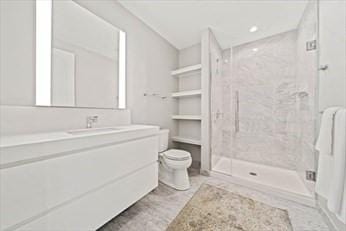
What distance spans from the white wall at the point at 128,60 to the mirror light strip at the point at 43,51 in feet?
0.13

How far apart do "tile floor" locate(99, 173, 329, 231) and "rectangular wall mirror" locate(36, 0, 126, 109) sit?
1.17 m

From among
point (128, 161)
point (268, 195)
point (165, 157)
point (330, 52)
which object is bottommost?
point (268, 195)

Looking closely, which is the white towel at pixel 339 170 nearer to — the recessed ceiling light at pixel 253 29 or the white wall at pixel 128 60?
the recessed ceiling light at pixel 253 29

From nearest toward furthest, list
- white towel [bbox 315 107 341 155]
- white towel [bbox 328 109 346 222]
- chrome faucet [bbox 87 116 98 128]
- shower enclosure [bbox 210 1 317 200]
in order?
white towel [bbox 328 109 346 222], white towel [bbox 315 107 341 155], chrome faucet [bbox 87 116 98 128], shower enclosure [bbox 210 1 317 200]

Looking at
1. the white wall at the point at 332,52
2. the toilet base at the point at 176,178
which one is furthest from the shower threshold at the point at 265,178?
the white wall at the point at 332,52

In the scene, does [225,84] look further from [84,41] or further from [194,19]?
[84,41]

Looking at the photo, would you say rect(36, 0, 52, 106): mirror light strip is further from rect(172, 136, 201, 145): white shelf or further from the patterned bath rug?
rect(172, 136, 201, 145): white shelf

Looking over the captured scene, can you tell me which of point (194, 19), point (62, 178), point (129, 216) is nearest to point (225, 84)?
point (194, 19)

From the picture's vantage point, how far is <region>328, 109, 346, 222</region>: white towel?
0.91m

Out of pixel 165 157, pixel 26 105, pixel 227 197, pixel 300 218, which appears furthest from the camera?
pixel 165 157

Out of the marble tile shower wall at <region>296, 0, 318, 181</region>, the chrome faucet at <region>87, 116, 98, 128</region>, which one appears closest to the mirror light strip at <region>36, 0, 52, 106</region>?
the chrome faucet at <region>87, 116, 98, 128</region>

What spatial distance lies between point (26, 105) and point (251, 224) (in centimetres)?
211

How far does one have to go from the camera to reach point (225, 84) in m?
2.91

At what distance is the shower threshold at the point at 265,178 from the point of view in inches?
67.1
